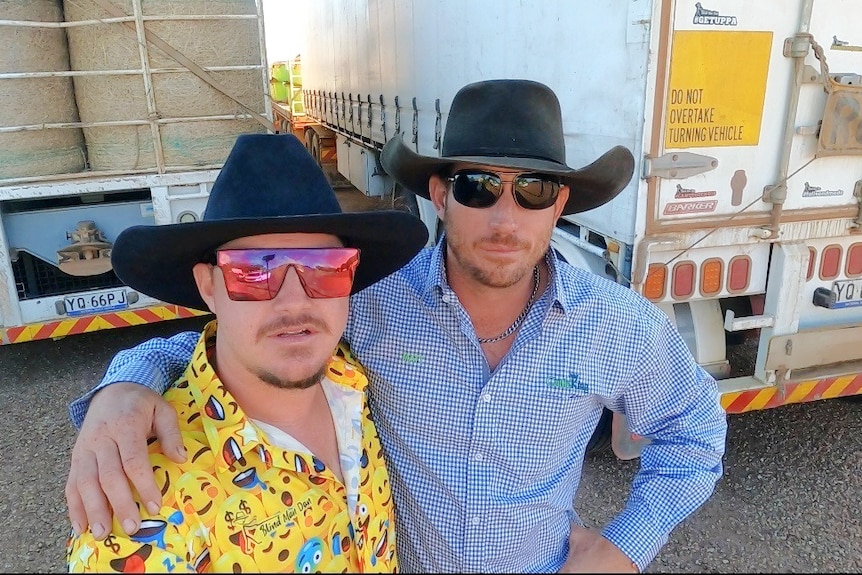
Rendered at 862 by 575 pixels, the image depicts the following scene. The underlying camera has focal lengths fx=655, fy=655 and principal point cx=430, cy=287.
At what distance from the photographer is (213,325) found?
168 cm

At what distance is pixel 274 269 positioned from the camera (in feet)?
4.47

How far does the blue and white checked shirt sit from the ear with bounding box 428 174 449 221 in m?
0.24

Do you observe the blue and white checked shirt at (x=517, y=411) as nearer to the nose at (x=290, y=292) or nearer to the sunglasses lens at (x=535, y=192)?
the sunglasses lens at (x=535, y=192)

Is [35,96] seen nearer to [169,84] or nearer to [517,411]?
[169,84]

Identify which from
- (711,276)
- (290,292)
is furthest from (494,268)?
(711,276)

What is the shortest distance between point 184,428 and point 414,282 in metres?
0.79

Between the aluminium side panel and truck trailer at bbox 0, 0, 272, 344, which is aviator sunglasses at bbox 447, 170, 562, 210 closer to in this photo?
the aluminium side panel

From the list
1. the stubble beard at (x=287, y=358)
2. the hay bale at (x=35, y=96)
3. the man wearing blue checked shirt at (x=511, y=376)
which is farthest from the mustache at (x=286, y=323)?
the hay bale at (x=35, y=96)

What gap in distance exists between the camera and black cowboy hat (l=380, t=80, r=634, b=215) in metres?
1.96

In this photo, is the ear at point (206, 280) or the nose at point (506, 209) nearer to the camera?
the ear at point (206, 280)

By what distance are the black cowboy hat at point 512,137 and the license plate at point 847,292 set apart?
6.57 ft

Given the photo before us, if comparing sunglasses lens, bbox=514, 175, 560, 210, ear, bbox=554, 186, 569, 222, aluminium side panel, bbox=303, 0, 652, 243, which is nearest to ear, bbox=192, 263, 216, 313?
sunglasses lens, bbox=514, 175, 560, 210

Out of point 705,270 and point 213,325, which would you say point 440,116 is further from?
point 213,325

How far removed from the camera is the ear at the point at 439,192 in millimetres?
2063
